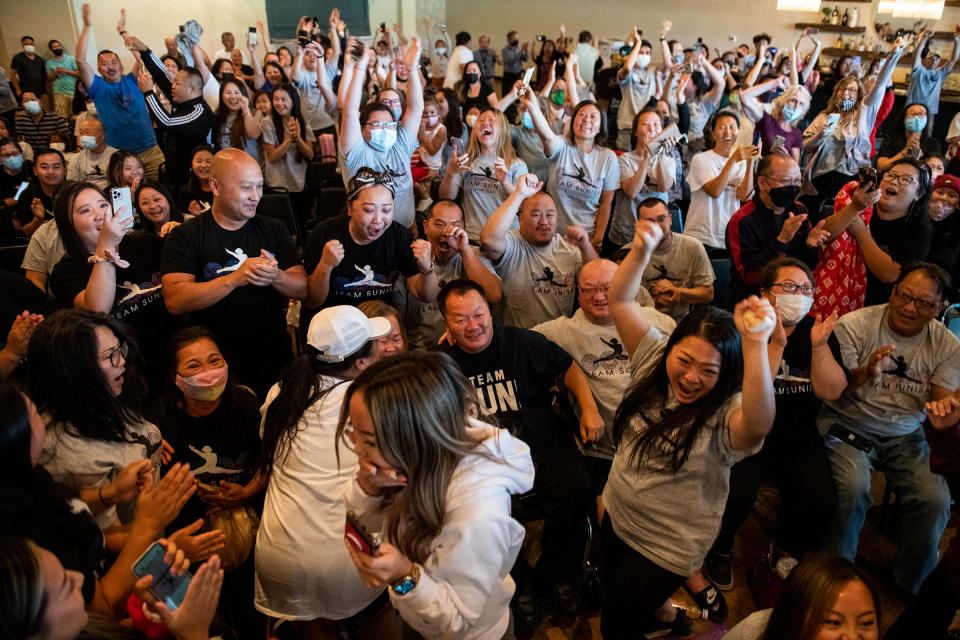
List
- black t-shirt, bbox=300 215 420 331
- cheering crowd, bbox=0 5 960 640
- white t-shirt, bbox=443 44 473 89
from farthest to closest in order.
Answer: white t-shirt, bbox=443 44 473 89, black t-shirt, bbox=300 215 420 331, cheering crowd, bbox=0 5 960 640

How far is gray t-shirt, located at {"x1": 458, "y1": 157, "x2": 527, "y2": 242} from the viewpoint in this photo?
3742 millimetres

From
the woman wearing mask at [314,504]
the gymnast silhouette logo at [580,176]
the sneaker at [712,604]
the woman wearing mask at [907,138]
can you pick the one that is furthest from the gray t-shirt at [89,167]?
the woman wearing mask at [907,138]

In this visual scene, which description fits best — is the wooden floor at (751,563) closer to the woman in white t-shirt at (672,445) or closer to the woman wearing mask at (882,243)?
the woman in white t-shirt at (672,445)

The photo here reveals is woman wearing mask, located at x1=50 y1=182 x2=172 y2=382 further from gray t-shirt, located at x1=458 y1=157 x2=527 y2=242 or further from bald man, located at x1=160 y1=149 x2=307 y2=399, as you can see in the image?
gray t-shirt, located at x1=458 y1=157 x2=527 y2=242

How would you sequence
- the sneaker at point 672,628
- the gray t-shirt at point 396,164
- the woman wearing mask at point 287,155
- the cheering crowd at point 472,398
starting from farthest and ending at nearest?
the woman wearing mask at point 287,155 → the gray t-shirt at point 396,164 → the sneaker at point 672,628 → the cheering crowd at point 472,398

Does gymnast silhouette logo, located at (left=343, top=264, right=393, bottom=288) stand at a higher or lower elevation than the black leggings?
higher

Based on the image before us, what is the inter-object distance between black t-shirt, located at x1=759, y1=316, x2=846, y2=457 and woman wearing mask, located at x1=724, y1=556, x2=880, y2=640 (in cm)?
110

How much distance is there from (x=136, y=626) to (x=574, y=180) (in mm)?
3214

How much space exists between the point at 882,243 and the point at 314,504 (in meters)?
3.04

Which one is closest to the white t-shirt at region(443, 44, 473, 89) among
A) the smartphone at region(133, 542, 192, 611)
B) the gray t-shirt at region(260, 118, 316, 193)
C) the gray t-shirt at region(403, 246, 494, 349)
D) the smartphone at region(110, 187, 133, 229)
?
the gray t-shirt at region(260, 118, 316, 193)

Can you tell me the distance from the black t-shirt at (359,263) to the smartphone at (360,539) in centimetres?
169

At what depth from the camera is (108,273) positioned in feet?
7.82

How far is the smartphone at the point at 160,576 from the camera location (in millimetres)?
1262

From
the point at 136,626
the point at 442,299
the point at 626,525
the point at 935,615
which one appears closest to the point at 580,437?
the point at 626,525
